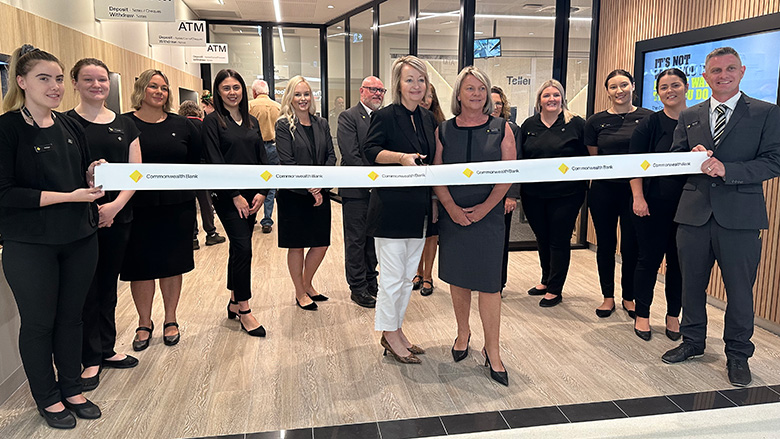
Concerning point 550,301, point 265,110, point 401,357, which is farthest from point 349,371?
point 265,110

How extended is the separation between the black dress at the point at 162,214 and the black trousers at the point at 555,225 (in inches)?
103

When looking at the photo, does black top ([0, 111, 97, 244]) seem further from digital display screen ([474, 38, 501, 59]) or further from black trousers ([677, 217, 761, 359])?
digital display screen ([474, 38, 501, 59])

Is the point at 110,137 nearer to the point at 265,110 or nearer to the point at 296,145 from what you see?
the point at 296,145

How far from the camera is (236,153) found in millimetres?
3676

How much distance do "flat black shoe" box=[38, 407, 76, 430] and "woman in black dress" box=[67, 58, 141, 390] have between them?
373 millimetres

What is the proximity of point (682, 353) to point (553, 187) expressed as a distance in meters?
1.51

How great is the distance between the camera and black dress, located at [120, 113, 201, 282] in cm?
338

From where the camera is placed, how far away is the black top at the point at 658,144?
11.8 feet

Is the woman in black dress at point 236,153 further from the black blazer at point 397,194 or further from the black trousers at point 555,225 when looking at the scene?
the black trousers at point 555,225

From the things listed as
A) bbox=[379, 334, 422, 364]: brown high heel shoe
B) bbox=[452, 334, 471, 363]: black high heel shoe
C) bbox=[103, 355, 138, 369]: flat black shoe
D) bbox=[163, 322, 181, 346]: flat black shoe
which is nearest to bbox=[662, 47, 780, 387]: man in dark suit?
bbox=[452, 334, 471, 363]: black high heel shoe

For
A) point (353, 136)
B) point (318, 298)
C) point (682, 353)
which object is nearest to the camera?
point (682, 353)

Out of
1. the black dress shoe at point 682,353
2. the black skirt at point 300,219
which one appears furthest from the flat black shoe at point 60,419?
the black dress shoe at point 682,353

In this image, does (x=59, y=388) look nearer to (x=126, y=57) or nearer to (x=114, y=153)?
(x=114, y=153)

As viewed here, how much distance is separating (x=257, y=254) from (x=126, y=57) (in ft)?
8.89
